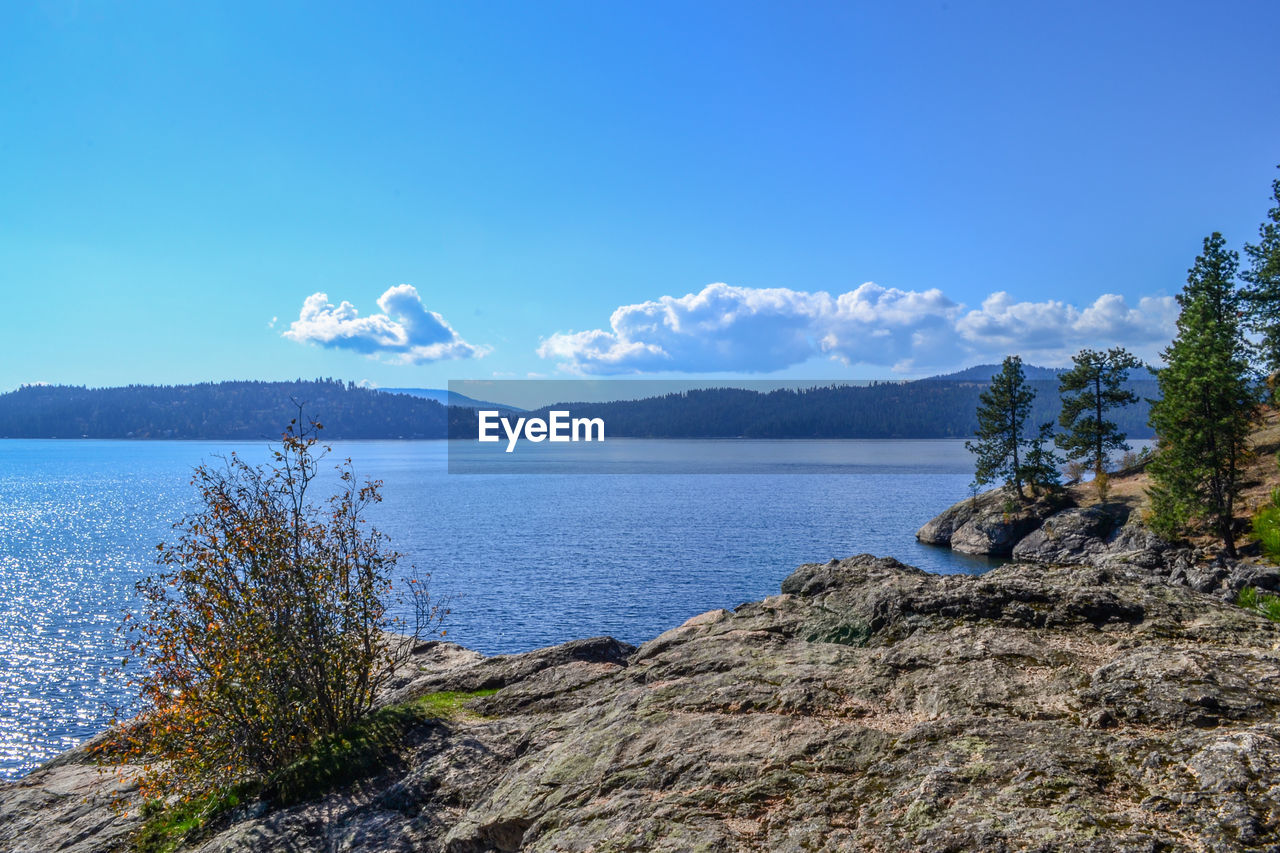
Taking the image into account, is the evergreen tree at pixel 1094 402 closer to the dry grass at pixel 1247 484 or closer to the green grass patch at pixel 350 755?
the dry grass at pixel 1247 484

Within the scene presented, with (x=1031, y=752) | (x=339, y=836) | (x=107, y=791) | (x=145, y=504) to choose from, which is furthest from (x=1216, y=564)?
(x=145, y=504)

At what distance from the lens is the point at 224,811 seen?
13406 millimetres

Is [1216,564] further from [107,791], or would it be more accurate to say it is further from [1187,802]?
[107,791]

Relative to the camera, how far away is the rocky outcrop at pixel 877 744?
20.5ft

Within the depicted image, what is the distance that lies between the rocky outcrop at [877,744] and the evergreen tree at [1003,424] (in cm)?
6519

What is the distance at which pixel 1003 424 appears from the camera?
74625 millimetres

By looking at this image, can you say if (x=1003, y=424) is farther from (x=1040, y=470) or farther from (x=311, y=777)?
(x=311, y=777)

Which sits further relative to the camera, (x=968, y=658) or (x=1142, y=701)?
(x=968, y=658)

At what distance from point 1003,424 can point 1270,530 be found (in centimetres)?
7114

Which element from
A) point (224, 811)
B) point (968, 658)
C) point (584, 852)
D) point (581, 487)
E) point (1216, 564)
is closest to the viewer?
point (584, 852)

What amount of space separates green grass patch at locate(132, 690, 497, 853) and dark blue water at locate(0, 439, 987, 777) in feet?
21.2

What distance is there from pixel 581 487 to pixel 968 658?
11764 centimetres

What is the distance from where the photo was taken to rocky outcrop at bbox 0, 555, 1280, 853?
6.25 meters

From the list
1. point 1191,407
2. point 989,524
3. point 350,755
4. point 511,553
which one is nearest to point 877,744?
point 350,755
